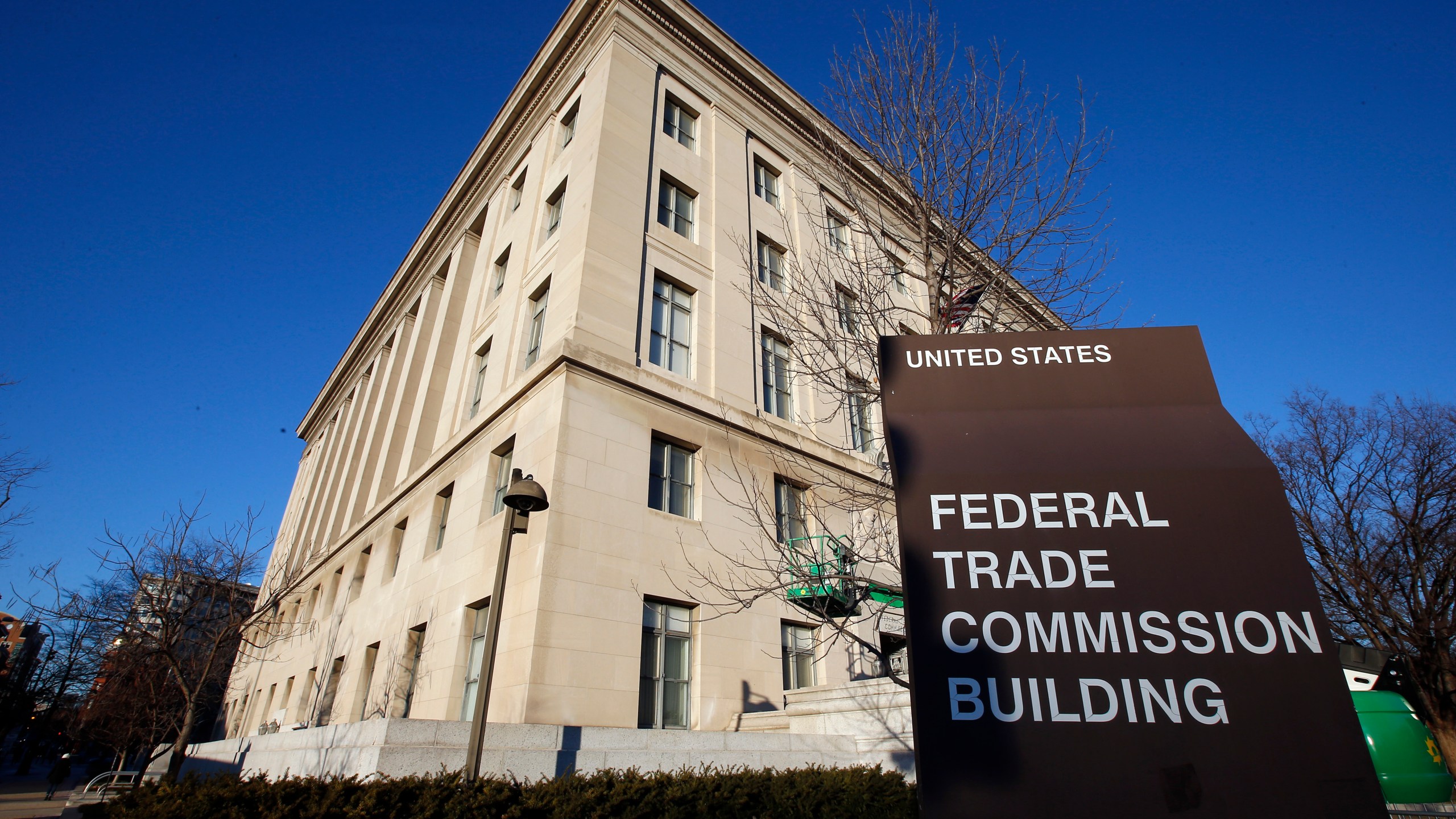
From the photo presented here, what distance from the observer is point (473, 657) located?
48.9 ft

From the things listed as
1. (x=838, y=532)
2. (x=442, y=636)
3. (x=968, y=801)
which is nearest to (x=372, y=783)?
(x=968, y=801)

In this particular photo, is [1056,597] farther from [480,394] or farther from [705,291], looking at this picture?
[480,394]

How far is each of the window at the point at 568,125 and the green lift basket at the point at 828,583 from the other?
48.1ft

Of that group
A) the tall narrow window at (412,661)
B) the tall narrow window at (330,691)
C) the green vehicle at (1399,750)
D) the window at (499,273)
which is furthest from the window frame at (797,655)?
the tall narrow window at (330,691)

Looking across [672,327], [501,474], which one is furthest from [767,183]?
[501,474]

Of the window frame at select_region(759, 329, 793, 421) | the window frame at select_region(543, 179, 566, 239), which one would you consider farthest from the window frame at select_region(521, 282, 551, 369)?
the window frame at select_region(759, 329, 793, 421)

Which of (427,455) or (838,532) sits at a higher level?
(427,455)

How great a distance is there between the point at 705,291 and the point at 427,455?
39.7ft

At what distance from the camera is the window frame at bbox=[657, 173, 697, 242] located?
64.7 feet

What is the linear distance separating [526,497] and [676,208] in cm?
1299

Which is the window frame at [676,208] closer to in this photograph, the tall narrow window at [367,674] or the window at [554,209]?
the window at [554,209]

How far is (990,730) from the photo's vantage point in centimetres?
223

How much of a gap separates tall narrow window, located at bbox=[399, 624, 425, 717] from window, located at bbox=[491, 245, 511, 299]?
10.9 m

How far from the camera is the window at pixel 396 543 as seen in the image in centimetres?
2225
